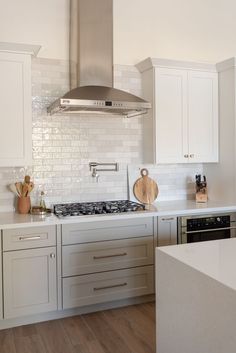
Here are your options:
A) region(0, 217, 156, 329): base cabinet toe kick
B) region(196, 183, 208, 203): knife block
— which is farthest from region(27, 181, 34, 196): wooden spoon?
region(196, 183, 208, 203): knife block

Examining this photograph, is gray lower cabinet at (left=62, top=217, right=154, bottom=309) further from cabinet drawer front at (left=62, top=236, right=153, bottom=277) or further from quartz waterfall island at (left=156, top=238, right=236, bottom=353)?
quartz waterfall island at (left=156, top=238, right=236, bottom=353)

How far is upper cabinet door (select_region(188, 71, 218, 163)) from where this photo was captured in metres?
3.94

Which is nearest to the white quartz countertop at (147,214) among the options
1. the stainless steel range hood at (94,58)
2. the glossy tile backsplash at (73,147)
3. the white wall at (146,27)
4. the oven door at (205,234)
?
the oven door at (205,234)

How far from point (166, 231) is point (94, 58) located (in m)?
1.74

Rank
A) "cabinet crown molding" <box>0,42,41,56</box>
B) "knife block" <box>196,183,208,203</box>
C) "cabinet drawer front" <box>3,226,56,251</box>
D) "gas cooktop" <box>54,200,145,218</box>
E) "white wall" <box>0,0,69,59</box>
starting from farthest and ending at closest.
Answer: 1. "knife block" <box>196,183,208,203</box>
2. "white wall" <box>0,0,69,59</box>
3. "gas cooktop" <box>54,200,145,218</box>
4. "cabinet crown molding" <box>0,42,41,56</box>
5. "cabinet drawer front" <box>3,226,56,251</box>

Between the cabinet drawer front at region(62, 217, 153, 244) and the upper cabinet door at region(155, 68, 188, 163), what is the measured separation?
0.75m

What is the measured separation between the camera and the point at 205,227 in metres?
3.64

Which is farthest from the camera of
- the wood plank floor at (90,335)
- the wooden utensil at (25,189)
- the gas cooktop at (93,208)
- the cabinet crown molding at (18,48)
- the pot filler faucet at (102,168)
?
the pot filler faucet at (102,168)

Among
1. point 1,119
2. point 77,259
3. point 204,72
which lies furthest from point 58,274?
point 204,72

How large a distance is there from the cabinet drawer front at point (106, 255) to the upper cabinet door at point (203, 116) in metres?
1.13

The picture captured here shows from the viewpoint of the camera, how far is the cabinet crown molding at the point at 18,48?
124 inches

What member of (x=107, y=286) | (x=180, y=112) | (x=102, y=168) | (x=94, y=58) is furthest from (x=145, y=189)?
(x=94, y=58)

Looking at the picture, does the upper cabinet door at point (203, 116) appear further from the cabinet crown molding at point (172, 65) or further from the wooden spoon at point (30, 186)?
the wooden spoon at point (30, 186)

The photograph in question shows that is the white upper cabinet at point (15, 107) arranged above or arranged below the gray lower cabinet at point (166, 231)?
above
